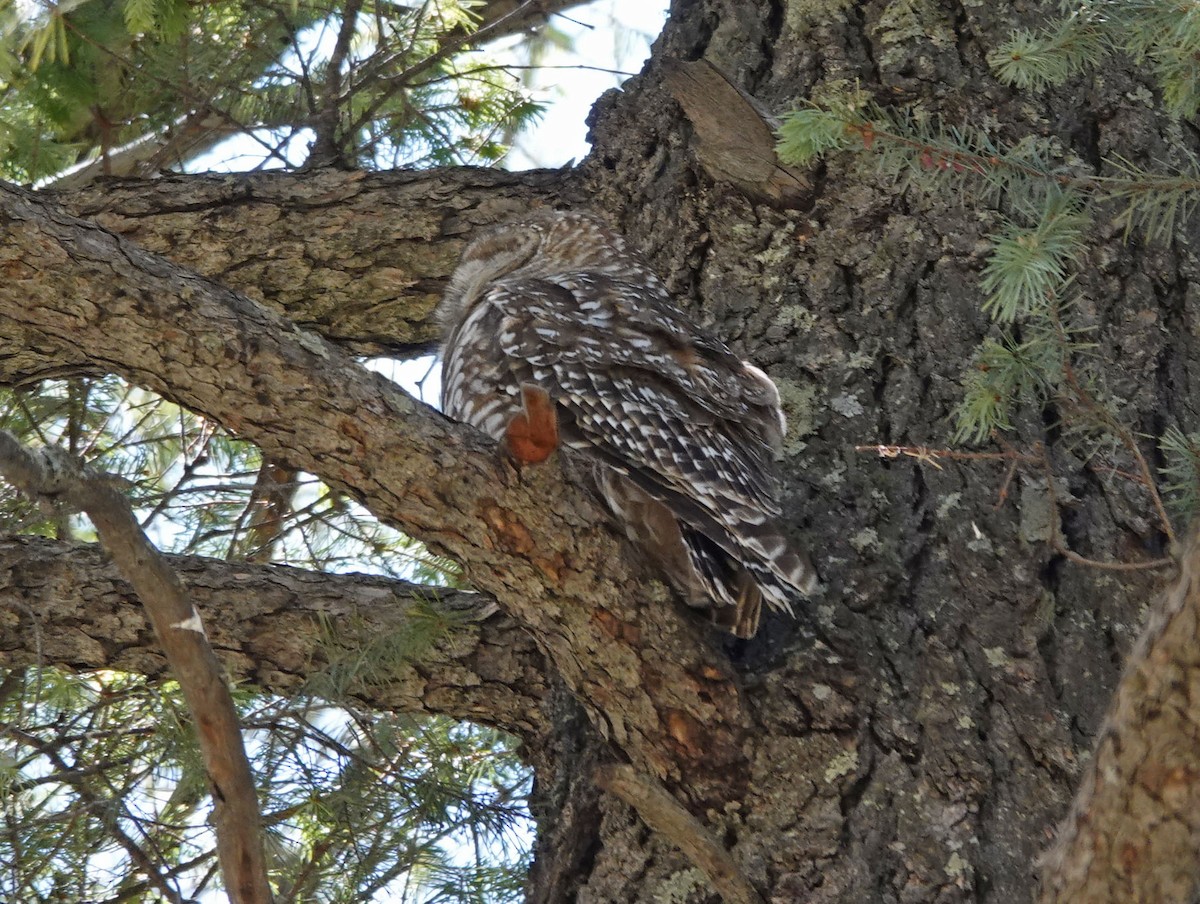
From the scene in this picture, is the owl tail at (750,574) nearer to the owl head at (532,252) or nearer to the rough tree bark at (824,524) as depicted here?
the rough tree bark at (824,524)

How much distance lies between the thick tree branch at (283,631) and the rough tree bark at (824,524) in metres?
0.02

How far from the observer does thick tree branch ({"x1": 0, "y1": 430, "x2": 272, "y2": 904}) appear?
5.59 feet

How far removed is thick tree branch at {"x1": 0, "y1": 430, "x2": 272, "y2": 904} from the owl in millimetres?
529

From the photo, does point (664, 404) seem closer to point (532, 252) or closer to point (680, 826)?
point (680, 826)

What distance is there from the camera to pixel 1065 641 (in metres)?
2.21

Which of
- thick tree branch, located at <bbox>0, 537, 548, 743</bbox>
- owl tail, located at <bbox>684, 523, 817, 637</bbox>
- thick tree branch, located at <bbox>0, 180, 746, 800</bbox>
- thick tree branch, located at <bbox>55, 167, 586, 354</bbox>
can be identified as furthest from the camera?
thick tree branch, located at <bbox>55, 167, 586, 354</bbox>

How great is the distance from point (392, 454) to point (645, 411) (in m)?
0.59

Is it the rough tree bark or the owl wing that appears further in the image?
the owl wing

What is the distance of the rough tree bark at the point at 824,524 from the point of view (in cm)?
203

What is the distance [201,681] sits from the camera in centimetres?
175

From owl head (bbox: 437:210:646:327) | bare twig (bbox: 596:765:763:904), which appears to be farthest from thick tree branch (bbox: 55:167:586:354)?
bare twig (bbox: 596:765:763:904)

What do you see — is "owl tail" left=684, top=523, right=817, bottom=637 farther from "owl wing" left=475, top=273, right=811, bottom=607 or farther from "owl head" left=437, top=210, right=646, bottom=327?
"owl head" left=437, top=210, right=646, bottom=327

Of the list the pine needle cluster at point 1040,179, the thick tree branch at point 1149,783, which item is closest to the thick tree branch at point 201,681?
the thick tree branch at point 1149,783

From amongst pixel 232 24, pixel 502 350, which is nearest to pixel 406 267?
pixel 502 350
